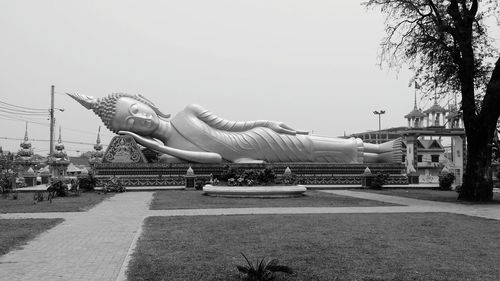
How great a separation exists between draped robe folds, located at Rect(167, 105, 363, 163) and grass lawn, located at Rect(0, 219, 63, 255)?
15728mm

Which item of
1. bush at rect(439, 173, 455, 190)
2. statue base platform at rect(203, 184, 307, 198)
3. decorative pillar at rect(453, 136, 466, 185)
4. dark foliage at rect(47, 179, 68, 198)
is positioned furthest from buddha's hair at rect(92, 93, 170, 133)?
decorative pillar at rect(453, 136, 466, 185)

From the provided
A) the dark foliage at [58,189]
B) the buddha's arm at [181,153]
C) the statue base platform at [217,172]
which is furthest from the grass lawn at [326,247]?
the buddha's arm at [181,153]

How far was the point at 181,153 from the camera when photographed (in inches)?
1065

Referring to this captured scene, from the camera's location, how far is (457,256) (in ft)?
25.4

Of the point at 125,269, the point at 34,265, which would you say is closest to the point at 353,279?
the point at 125,269

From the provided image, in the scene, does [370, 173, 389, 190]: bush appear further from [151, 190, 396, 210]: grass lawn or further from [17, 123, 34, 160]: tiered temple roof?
[17, 123, 34, 160]: tiered temple roof

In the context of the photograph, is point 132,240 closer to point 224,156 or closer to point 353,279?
point 353,279

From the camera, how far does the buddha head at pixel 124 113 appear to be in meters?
27.3

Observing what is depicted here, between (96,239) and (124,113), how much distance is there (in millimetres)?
18502

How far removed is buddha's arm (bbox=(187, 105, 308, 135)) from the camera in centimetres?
2838

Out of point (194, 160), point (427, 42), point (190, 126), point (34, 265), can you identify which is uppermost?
point (427, 42)

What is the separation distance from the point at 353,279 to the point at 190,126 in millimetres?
22081

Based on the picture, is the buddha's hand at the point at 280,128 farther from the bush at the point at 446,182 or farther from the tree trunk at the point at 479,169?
the tree trunk at the point at 479,169

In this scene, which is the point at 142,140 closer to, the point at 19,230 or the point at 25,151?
the point at 25,151
